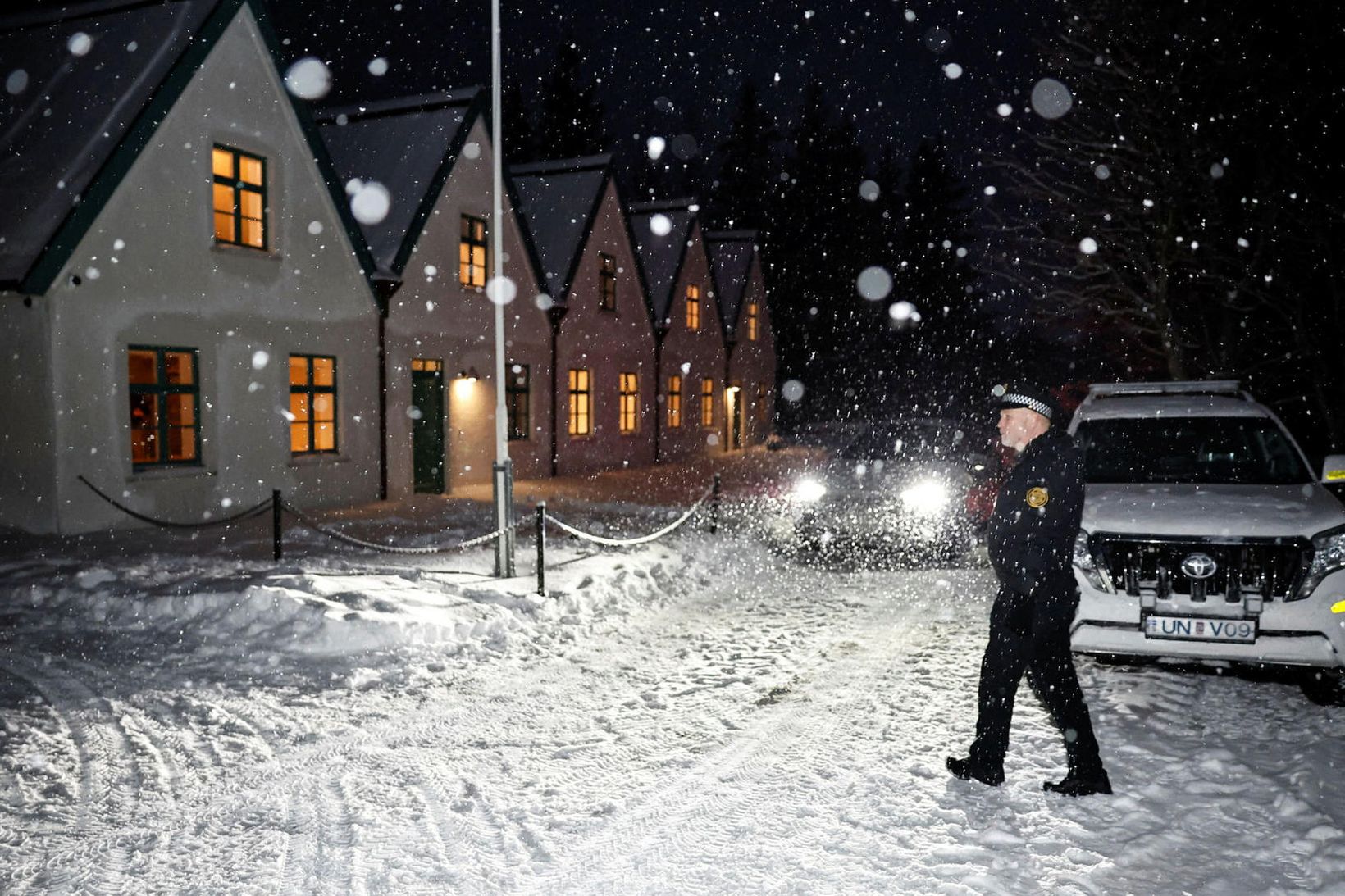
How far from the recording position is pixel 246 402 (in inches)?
575

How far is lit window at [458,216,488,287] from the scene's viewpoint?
19.6m

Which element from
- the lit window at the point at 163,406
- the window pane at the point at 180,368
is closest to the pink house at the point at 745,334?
the window pane at the point at 180,368

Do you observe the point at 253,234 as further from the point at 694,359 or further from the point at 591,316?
the point at 694,359

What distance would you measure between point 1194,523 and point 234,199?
14.1 meters

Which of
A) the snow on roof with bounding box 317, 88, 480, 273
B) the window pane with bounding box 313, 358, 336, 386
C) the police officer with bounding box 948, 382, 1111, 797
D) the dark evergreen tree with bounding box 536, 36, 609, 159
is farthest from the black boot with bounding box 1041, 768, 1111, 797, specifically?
the dark evergreen tree with bounding box 536, 36, 609, 159

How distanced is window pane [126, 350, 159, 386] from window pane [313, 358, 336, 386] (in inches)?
117

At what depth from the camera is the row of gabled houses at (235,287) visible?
12289 millimetres

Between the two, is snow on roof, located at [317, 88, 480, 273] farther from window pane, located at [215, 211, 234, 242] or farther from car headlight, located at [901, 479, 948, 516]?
car headlight, located at [901, 479, 948, 516]

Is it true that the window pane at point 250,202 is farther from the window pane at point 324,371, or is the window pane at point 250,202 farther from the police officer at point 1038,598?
the police officer at point 1038,598

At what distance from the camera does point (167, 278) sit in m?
13.3

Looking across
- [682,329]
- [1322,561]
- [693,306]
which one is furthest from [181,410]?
[693,306]

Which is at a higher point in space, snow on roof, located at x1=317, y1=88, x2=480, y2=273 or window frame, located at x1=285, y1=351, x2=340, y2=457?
snow on roof, located at x1=317, y1=88, x2=480, y2=273

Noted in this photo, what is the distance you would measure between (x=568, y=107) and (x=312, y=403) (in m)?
49.5

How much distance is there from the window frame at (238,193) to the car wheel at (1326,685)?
14505mm
